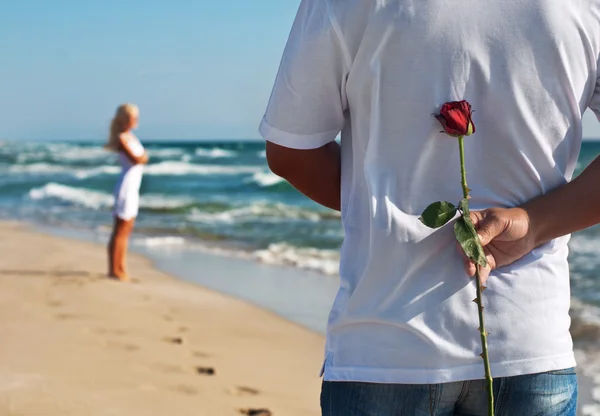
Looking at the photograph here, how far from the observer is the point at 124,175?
737cm

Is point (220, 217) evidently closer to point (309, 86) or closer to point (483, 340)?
point (309, 86)

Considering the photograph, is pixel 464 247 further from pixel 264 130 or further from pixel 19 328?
pixel 19 328

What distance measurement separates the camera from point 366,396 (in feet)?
4.06

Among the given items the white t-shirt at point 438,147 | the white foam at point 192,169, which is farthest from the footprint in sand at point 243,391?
the white foam at point 192,169

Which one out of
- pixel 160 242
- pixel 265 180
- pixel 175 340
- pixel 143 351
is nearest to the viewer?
pixel 143 351

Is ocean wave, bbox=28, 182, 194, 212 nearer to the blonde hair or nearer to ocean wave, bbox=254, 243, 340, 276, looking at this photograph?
ocean wave, bbox=254, 243, 340, 276

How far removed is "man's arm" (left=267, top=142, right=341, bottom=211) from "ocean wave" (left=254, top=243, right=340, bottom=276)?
6.69 metres

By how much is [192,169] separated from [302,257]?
21495 millimetres

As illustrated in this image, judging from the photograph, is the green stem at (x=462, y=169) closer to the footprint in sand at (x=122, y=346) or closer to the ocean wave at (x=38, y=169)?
the footprint in sand at (x=122, y=346)

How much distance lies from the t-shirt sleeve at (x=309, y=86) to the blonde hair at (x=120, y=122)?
6.09 m

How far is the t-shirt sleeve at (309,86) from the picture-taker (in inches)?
48.1

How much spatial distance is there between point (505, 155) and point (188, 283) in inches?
265

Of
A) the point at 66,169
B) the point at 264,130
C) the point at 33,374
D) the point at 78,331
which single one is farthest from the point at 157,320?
the point at 66,169

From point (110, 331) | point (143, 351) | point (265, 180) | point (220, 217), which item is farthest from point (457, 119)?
point (265, 180)
